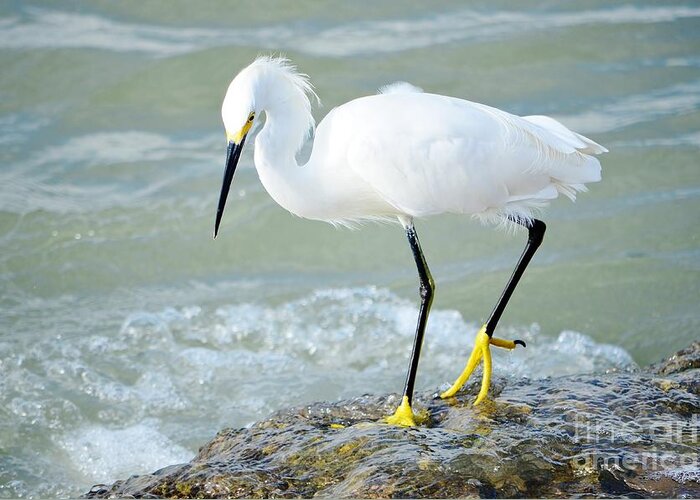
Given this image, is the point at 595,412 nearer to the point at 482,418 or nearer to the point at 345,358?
the point at 482,418

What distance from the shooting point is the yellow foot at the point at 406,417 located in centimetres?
413

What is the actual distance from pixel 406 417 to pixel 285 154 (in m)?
1.37

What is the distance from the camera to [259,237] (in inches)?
333

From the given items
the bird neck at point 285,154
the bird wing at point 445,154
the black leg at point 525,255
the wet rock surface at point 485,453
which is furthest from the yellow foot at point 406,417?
the bird neck at point 285,154

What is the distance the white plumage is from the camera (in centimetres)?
452

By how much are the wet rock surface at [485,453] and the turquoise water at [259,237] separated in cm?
200

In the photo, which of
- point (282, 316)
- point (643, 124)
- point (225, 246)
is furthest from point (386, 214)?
point (643, 124)

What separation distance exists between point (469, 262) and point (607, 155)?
2012 millimetres

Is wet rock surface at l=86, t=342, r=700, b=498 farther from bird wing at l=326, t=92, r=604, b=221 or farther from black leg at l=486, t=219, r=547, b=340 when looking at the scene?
bird wing at l=326, t=92, r=604, b=221

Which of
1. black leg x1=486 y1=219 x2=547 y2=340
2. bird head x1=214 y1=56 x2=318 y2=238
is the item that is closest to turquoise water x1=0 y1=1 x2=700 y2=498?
black leg x1=486 y1=219 x2=547 y2=340

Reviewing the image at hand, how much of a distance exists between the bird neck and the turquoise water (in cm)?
198

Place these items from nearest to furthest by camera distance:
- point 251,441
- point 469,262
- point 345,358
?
point 251,441, point 345,358, point 469,262

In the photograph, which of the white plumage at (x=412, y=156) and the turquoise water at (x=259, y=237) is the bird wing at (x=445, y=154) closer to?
the white plumage at (x=412, y=156)

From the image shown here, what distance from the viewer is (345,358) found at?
685 cm
